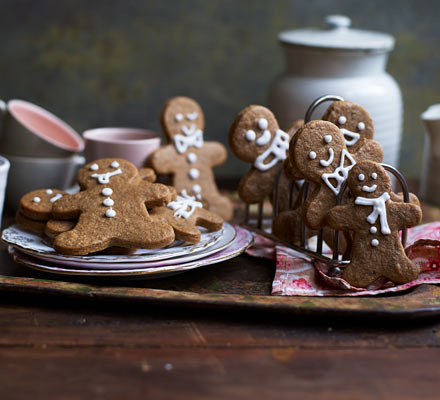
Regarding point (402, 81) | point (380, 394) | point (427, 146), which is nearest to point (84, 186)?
point (380, 394)

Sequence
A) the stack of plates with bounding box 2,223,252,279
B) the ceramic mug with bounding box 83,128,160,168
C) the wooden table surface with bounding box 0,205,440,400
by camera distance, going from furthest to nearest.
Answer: the ceramic mug with bounding box 83,128,160,168
the stack of plates with bounding box 2,223,252,279
the wooden table surface with bounding box 0,205,440,400

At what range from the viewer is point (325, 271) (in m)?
0.72

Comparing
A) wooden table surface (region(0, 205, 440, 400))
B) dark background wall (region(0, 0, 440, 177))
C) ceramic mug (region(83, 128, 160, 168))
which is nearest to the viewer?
wooden table surface (region(0, 205, 440, 400))

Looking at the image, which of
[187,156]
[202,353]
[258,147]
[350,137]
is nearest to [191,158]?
[187,156]

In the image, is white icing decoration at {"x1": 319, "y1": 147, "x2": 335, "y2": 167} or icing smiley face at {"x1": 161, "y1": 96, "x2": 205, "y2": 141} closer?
white icing decoration at {"x1": 319, "y1": 147, "x2": 335, "y2": 167}

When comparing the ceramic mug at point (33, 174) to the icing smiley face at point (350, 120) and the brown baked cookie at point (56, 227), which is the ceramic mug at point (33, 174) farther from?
the icing smiley face at point (350, 120)

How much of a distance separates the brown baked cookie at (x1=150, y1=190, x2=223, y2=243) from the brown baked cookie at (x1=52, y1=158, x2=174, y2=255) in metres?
0.02

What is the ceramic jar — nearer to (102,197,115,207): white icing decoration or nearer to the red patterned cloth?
the red patterned cloth

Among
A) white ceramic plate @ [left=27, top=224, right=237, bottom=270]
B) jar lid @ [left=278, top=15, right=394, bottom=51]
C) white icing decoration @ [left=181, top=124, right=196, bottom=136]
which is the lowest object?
white ceramic plate @ [left=27, top=224, right=237, bottom=270]

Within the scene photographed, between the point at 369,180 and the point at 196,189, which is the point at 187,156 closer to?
the point at 196,189

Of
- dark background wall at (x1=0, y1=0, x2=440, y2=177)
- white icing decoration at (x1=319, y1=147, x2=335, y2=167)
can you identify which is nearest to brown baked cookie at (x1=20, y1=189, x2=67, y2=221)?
white icing decoration at (x1=319, y1=147, x2=335, y2=167)

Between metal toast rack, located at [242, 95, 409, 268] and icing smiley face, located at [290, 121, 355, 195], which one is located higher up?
icing smiley face, located at [290, 121, 355, 195]

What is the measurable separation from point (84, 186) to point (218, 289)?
0.20 meters

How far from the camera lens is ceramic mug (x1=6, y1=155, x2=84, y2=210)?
3.14ft
